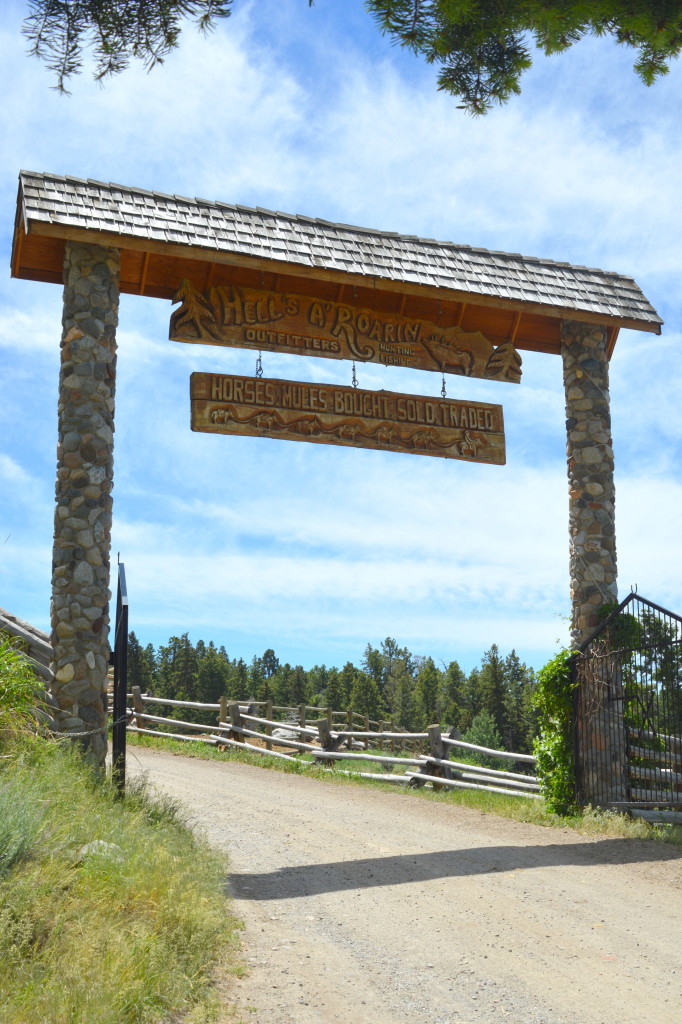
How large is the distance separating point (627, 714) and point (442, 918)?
20.1 ft

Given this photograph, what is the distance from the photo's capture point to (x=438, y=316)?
13.1 metres

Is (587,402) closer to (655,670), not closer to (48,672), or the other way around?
(655,670)

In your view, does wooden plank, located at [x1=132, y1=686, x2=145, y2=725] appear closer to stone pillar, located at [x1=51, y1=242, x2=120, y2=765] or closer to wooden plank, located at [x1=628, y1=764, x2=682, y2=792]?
stone pillar, located at [x1=51, y1=242, x2=120, y2=765]

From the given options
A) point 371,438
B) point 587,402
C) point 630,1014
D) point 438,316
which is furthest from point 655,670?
point 630,1014

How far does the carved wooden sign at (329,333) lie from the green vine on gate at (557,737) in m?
4.29

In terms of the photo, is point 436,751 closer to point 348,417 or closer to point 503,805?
point 503,805

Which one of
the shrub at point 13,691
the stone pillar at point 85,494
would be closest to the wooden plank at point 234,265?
the stone pillar at point 85,494

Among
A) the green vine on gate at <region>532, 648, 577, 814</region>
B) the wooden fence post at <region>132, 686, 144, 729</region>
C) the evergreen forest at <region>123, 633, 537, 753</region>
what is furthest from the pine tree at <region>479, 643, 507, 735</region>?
the green vine on gate at <region>532, 648, 577, 814</region>

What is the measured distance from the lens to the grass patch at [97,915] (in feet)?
15.4

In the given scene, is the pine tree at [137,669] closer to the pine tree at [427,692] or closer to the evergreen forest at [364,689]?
the evergreen forest at [364,689]

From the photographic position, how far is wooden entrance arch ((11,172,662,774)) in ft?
33.1

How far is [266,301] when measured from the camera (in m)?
12.0

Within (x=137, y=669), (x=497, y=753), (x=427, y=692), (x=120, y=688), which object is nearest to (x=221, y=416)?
(x=120, y=688)

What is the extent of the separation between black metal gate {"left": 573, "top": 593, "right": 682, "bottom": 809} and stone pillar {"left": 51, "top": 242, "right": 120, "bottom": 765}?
20.6 ft
